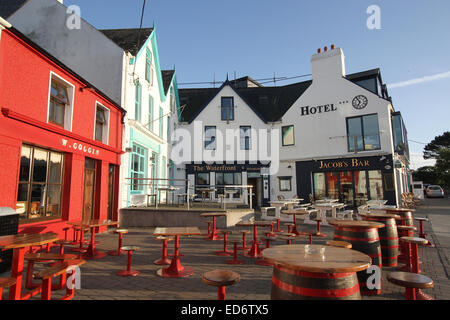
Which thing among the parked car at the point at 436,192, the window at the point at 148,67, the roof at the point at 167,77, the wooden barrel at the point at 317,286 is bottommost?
the wooden barrel at the point at 317,286

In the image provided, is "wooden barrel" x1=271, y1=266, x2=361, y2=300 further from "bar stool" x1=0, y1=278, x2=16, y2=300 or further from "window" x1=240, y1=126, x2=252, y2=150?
"window" x1=240, y1=126, x2=252, y2=150

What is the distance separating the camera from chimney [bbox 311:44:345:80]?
18328 mm

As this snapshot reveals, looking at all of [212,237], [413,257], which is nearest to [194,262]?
[212,237]

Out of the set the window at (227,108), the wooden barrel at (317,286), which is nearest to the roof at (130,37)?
the window at (227,108)

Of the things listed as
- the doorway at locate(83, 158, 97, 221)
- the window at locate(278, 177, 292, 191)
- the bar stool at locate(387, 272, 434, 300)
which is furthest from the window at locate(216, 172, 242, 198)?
the bar stool at locate(387, 272, 434, 300)

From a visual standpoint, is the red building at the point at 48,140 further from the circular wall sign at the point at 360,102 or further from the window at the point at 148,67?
the circular wall sign at the point at 360,102

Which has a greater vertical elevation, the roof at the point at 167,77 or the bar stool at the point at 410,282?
the roof at the point at 167,77

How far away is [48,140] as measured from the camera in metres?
7.01

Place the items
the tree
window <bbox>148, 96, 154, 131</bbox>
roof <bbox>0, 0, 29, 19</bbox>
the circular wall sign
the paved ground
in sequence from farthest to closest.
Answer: the tree < the circular wall sign < window <bbox>148, 96, 154, 131</bbox> < roof <bbox>0, 0, 29, 19</bbox> < the paved ground

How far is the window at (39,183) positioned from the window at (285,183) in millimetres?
15276

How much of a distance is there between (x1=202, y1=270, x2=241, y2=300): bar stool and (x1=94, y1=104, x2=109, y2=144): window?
28.8 feet

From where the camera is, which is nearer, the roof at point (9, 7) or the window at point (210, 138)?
the roof at point (9, 7)

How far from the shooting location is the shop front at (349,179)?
16312mm
